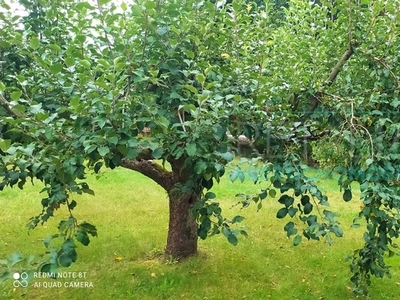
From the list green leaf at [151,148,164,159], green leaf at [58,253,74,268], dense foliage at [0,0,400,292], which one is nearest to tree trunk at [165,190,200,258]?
dense foliage at [0,0,400,292]

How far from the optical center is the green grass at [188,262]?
3107 millimetres

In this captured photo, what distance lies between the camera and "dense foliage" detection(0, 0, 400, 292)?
1543 millimetres

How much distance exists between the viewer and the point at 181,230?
139 inches

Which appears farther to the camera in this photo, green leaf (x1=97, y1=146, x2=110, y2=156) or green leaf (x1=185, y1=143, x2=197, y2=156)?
green leaf (x1=185, y1=143, x2=197, y2=156)

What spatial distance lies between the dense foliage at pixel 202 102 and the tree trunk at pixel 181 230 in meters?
1.21

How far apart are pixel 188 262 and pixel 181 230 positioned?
0.29 metres

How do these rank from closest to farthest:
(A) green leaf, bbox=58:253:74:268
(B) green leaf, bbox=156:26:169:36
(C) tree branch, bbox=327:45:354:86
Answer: (A) green leaf, bbox=58:253:74:268
(B) green leaf, bbox=156:26:169:36
(C) tree branch, bbox=327:45:354:86

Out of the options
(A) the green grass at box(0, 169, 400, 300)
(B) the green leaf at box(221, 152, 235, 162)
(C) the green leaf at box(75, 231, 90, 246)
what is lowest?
(A) the green grass at box(0, 169, 400, 300)

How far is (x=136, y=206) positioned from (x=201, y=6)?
3.92m

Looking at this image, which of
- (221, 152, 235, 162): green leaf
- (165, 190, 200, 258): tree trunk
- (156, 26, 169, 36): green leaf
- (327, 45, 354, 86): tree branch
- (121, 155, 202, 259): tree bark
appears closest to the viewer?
(221, 152, 235, 162): green leaf

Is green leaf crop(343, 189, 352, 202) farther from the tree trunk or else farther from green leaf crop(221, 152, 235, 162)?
the tree trunk

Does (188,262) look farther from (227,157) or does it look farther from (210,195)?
(227,157)

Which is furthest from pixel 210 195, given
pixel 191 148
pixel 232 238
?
pixel 191 148

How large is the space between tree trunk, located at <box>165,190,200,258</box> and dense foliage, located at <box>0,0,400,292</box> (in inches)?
47.5
